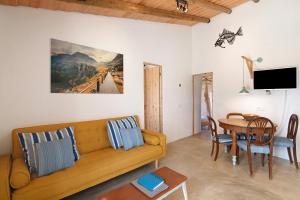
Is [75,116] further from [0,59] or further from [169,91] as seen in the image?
[169,91]

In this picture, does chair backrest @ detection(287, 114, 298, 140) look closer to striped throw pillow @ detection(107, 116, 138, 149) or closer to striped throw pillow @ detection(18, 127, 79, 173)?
striped throw pillow @ detection(107, 116, 138, 149)

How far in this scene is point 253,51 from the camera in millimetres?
3703

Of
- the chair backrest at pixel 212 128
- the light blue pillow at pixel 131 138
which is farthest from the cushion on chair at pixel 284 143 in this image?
the light blue pillow at pixel 131 138

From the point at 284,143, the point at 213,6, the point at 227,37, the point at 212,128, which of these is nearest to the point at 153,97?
the point at 212,128

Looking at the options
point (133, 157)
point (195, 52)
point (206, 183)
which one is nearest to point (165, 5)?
point (195, 52)

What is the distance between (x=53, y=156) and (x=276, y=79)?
12.9ft

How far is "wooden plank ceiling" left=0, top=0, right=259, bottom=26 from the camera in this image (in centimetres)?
243

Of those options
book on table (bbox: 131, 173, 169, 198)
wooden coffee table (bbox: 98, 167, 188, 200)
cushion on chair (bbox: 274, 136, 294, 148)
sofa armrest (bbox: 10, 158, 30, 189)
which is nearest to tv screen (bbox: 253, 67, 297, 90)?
cushion on chair (bbox: 274, 136, 294, 148)

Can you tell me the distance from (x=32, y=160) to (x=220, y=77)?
425cm

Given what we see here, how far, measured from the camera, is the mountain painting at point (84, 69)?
8.59 ft

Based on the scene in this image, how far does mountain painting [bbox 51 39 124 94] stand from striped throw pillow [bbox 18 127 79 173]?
28.8 inches

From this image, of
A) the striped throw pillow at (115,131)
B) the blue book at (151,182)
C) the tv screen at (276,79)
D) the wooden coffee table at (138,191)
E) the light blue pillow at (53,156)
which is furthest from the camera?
the tv screen at (276,79)

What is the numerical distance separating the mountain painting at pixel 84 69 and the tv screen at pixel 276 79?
285 cm

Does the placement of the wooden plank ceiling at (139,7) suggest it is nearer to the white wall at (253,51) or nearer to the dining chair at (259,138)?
the white wall at (253,51)
